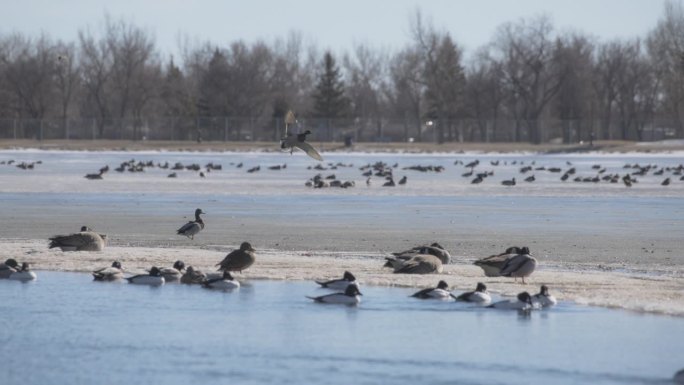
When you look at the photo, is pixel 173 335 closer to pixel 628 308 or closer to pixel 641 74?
pixel 628 308

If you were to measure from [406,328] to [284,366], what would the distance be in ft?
6.86

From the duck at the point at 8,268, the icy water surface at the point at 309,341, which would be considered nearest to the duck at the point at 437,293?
the icy water surface at the point at 309,341

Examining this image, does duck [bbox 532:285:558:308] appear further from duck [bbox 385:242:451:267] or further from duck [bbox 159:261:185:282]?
duck [bbox 159:261:185:282]

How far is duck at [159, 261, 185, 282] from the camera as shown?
1630 cm

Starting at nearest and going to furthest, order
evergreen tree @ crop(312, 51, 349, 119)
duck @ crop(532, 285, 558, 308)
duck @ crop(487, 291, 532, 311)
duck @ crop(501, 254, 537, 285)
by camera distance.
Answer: duck @ crop(487, 291, 532, 311), duck @ crop(532, 285, 558, 308), duck @ crop(501, 254, 537, 285), evergreen tree @ crop(312, 51, 349, 119)

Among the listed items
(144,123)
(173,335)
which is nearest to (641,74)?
(144,123)

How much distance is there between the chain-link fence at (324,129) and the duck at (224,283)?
80.8 meters

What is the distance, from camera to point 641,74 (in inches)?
4469

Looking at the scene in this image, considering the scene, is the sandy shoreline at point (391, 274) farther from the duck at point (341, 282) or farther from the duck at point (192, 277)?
the duck at point (341, 282)

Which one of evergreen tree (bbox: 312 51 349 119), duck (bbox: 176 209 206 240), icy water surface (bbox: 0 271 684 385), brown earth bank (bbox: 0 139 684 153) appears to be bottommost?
icy water surface (bbox: 0 271 684 385)

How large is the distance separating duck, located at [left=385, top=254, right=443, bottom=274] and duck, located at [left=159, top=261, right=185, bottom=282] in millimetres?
2793

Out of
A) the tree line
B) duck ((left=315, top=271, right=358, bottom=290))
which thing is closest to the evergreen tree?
the tree line

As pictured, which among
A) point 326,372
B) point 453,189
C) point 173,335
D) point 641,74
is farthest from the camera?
point 641,74

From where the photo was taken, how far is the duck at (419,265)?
16.7 meters
